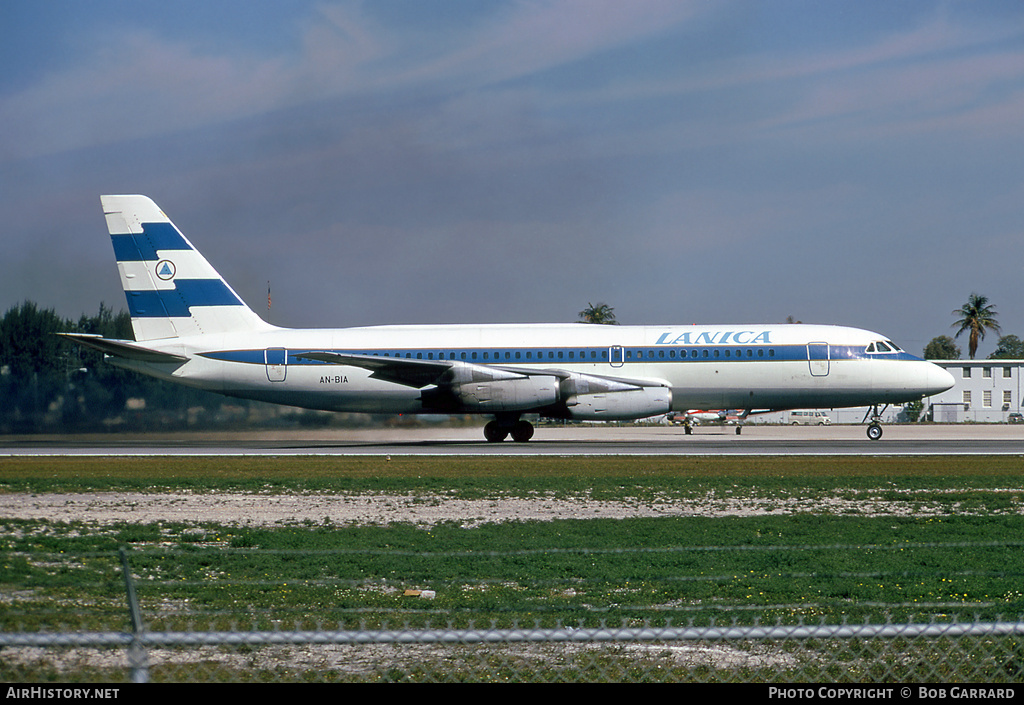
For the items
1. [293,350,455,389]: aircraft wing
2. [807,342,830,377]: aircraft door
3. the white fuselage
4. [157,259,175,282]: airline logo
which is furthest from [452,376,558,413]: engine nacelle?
[157,259,175,282]: airline logo

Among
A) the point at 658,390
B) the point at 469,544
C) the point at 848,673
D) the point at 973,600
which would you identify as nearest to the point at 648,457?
the point at 658,390

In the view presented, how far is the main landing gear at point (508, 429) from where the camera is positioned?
38812mm

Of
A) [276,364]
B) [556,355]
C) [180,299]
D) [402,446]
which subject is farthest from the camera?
[180,299]

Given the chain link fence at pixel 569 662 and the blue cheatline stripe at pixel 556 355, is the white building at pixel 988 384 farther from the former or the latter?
the chain link fence at pixel 569 662

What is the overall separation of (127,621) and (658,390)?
1167 inches

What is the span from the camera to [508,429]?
128 ft

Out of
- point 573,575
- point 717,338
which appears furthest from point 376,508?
point 717,338

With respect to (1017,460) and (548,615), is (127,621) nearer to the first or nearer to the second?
(548,615)

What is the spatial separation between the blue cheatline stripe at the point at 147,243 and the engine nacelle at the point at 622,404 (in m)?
17.5

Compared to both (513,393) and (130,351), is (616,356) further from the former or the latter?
(130,351)

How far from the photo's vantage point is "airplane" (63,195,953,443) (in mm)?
36625

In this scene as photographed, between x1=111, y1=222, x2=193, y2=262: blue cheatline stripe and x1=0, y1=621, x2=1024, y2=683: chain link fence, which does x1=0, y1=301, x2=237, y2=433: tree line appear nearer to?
x1=111, y1=222, x2=193, y2=262: blue cheatline stripe

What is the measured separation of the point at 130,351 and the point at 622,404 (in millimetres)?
19018

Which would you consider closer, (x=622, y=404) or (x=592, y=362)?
(x=622, y=404)
